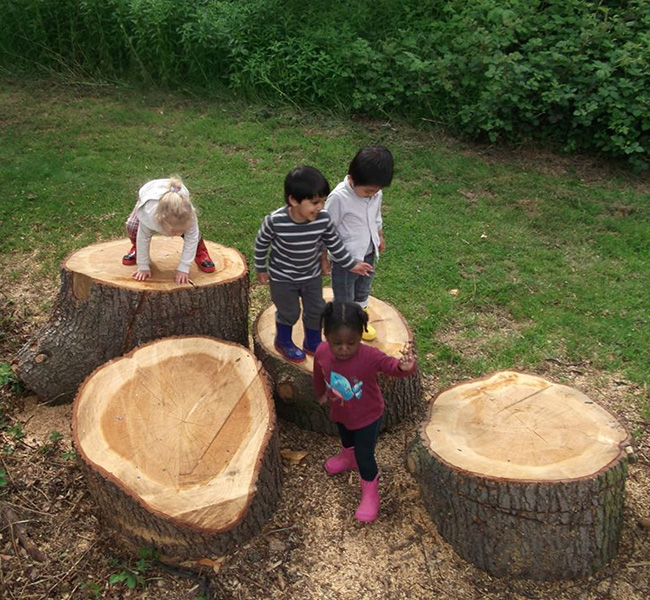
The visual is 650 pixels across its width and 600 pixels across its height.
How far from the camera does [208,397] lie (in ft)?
10.2

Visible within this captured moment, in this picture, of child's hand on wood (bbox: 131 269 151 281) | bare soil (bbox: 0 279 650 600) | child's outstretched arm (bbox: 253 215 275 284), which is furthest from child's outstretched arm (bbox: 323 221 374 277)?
child's hand on wood (bbox: 131 269 151 281)

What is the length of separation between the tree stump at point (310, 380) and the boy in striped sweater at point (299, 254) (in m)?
0.08

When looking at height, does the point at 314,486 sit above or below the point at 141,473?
below

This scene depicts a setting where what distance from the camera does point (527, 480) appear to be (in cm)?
266

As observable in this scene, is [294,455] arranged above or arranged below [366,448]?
below

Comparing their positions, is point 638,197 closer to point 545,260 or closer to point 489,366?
point 545,260

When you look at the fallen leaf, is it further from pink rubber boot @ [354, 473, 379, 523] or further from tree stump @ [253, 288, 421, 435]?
pink rubber boot @ [354, 473, 379, 523]

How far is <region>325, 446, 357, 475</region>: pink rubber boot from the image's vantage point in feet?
11.3

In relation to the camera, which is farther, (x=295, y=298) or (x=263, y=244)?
(x=295, y=298)

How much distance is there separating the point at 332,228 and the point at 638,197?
4.26 metres

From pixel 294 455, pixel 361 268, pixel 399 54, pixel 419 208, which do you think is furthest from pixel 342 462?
pixel 399 54

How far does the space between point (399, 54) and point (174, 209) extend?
5.03m

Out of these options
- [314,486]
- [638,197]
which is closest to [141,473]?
[314,486]

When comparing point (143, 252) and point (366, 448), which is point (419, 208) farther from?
point (366, 448)
